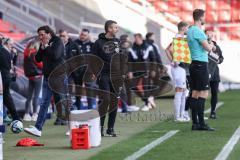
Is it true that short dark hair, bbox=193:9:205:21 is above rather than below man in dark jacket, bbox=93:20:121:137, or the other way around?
above

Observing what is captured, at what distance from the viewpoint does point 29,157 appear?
11.7m

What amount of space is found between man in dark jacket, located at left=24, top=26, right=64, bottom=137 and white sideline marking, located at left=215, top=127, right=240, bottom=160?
3.24 m

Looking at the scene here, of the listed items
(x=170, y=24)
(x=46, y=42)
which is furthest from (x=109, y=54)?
(x=170, y=24)

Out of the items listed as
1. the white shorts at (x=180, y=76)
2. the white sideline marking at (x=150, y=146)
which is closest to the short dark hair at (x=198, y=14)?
the white sideline marking at (x=150, y=146)

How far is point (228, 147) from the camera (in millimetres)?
12133

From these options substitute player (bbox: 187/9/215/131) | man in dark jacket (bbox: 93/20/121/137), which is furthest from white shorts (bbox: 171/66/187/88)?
man in dark jacket (bbox: 93/20/121/137)

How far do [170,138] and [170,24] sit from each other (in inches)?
887

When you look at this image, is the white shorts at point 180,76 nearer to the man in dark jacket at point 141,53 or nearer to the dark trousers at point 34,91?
the dark trousers at point 34,91

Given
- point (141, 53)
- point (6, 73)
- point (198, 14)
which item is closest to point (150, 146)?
point (198, 14)

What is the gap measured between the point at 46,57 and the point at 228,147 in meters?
4.05

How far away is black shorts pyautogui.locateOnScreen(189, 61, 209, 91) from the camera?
14.7 m

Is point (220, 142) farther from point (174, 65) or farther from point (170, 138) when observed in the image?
point (174, 65)

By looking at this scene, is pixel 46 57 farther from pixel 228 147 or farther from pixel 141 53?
pixel 141 53

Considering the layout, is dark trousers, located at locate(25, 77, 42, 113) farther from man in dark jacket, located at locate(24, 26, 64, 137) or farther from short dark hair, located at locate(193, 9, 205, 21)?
short dark hair, located at locate(193, 9, 205, 21)
